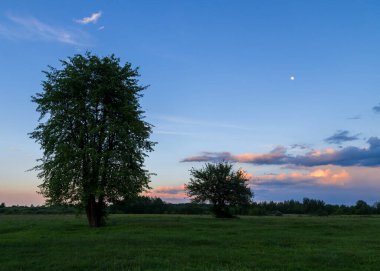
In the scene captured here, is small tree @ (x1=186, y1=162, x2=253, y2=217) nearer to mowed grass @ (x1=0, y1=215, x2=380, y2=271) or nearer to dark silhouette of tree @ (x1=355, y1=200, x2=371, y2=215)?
mowed grass @ (x1=0, y1=215, x2=380, y2=271)

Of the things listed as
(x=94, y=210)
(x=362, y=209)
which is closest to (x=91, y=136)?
(x=94, y=210)

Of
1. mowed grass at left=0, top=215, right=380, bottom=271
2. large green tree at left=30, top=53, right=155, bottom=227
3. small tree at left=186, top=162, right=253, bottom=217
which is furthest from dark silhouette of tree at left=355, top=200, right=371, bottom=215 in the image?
mowed grass at left=0, top=215, right=380, bottom=271

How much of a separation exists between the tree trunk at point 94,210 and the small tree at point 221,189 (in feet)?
111

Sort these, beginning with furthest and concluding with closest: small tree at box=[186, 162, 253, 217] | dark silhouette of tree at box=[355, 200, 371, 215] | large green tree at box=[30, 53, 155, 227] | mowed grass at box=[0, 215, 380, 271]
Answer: dark silhouette of tree at box=[355, 200, 371, 215], small tree at box=[186, 162, 253, 217], large green tree at box=[30, 53, 155, 227], mowed grass at box=[0, 215, 380, 271]

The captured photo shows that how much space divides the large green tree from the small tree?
31665mm

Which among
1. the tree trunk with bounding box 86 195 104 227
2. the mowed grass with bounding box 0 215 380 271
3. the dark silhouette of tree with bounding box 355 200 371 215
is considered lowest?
the mowed grass with bounding box 0 215 380 271

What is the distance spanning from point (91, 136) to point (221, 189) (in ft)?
119

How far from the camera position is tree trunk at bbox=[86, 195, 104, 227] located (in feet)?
163

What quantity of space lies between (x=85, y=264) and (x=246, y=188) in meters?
63.3

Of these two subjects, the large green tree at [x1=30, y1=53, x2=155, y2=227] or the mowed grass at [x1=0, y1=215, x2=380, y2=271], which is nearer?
the mowed grass at [x1=0, y1=215, x2=380, y2=271]

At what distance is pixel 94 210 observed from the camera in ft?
164

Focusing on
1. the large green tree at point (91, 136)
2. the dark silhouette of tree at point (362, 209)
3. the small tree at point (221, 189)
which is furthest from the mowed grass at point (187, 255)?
the dark silhouette of tree at point (362, 209)

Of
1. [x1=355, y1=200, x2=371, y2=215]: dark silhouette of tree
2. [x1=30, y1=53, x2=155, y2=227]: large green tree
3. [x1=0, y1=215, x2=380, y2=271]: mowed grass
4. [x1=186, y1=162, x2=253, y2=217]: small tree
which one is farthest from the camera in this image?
[x1=355, y1=200, x2=371, y2=215]: dark silhouette of tree

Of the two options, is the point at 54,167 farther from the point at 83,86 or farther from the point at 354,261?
the point at 354,261
